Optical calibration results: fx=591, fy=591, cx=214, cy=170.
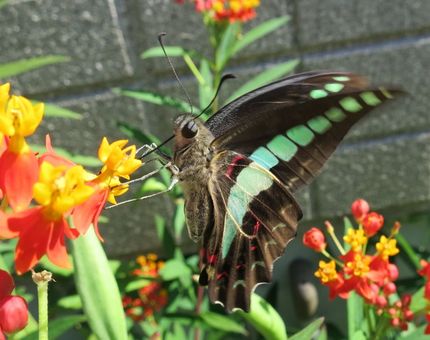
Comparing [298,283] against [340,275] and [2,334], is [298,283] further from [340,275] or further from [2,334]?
[2,334]

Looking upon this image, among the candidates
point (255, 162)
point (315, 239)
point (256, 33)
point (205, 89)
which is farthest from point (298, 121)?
point (256, 33)

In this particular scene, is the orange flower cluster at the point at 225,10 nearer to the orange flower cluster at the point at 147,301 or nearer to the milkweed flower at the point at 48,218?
the orange flower cluster at the point at 147,301

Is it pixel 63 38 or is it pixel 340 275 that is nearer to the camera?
pixel 340 275

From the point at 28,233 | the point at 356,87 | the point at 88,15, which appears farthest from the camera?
the point at 88,15

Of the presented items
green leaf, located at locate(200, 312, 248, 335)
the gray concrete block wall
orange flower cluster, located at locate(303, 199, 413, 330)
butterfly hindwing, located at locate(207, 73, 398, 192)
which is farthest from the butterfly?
the gray concrete block wall

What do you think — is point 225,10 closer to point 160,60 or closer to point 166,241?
point 160,60

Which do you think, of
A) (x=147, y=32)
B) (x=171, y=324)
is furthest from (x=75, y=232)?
(x=147, y=32)
